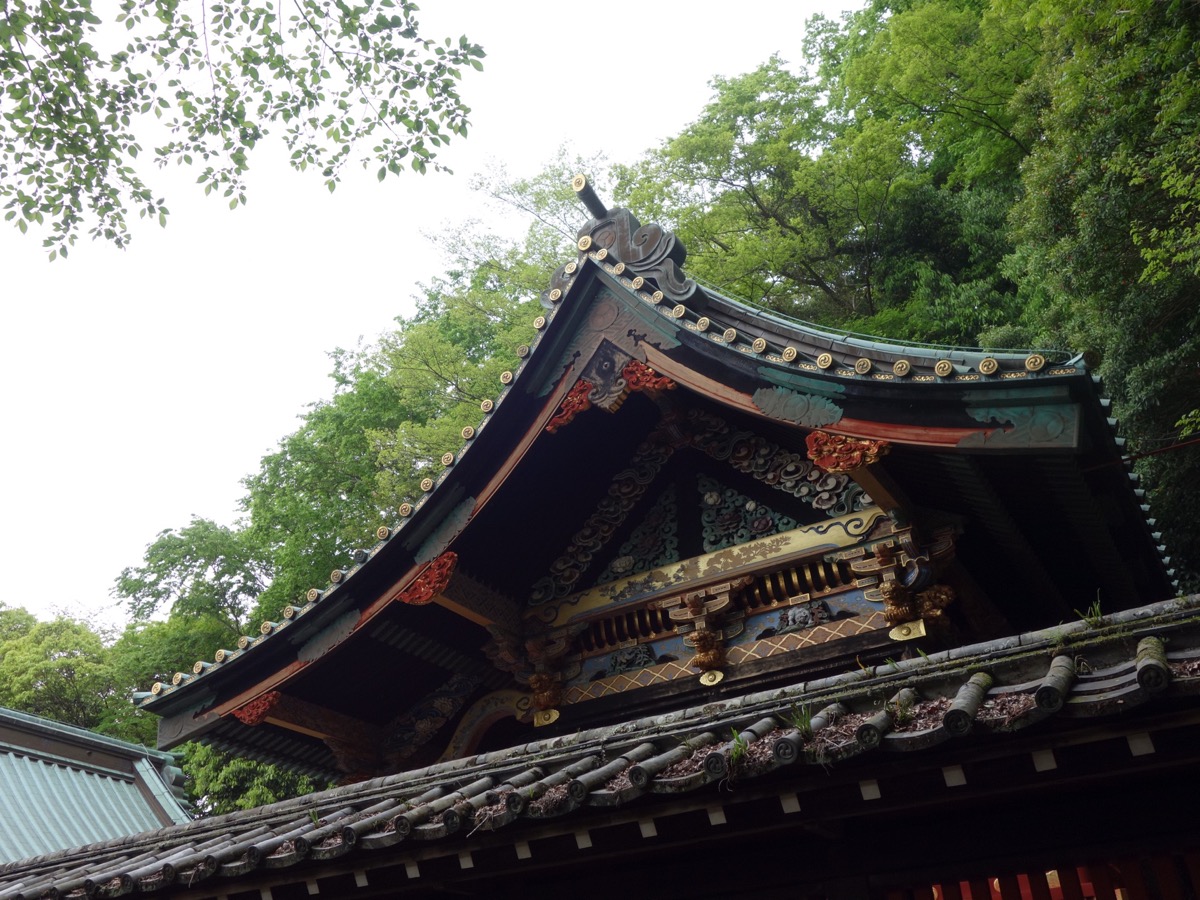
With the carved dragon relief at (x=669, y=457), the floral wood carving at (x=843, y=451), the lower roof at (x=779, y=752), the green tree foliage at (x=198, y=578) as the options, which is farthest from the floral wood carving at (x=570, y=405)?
the green tree foliage at (x=198, y=578)

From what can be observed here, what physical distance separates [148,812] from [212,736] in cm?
607

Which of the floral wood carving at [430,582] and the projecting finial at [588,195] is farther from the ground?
the projecting finial at [588,195]

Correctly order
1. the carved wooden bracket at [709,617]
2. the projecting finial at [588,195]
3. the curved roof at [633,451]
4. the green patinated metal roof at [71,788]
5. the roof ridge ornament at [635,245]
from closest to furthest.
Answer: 1. the curved roof at [633,451]
2. the projecting finial at [588,195]
3. the roof ridge ornament at [635,245]
4. the carved wooden bracket at [709,617]
5. the green patinated metal roof at [71,788]

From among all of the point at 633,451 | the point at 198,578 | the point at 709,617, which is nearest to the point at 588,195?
the point at 633,451

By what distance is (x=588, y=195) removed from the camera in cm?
708

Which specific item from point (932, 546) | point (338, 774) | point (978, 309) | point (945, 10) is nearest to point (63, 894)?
point (338, 774)

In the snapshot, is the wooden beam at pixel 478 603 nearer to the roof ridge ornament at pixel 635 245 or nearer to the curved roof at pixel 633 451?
the curved roof at pixel 633 451

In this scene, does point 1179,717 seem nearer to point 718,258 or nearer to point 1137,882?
point 1137,882

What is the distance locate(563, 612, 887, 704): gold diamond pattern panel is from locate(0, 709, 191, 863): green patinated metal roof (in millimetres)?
6636

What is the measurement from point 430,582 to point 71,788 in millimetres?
7833

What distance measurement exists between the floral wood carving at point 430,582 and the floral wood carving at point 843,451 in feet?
8.88

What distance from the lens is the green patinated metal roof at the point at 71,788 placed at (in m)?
11.1

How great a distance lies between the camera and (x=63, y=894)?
5.43 metres

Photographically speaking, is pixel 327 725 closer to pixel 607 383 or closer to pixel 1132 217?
pixel 607 383
